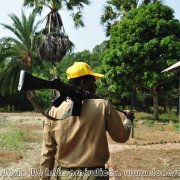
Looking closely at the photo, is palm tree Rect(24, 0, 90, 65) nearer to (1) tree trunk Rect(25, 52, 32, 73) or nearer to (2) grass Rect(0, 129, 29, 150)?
(1) tree trunk Rect(25, 52, 32, 73)

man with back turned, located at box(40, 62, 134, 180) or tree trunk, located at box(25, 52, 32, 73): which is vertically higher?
tree trunk, located at box(25, 52, 32, 73)

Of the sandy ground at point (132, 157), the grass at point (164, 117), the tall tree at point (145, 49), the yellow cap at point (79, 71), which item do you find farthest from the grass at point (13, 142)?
the grass at point (164, 117)

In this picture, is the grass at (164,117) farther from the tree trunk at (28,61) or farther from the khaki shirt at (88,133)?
the khaki shirt at (88,133)

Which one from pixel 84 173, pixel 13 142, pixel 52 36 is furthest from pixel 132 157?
pixel 52 36

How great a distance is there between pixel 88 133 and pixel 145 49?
18.1 meters

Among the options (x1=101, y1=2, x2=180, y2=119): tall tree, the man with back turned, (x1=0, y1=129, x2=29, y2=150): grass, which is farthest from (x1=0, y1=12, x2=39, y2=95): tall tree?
the man with back turned

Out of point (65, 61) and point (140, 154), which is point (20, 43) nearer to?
point (140, 154)

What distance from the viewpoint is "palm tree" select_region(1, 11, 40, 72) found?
99.4ft

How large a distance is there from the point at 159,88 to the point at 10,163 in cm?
1459

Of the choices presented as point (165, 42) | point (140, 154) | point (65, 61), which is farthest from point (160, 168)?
point (65, 61)

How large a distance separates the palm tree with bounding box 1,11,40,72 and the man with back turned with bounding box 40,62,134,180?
90.2 ft

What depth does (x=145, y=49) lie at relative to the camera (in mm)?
20688

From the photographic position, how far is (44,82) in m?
2.80

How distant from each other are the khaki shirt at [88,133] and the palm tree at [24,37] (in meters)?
27.5
